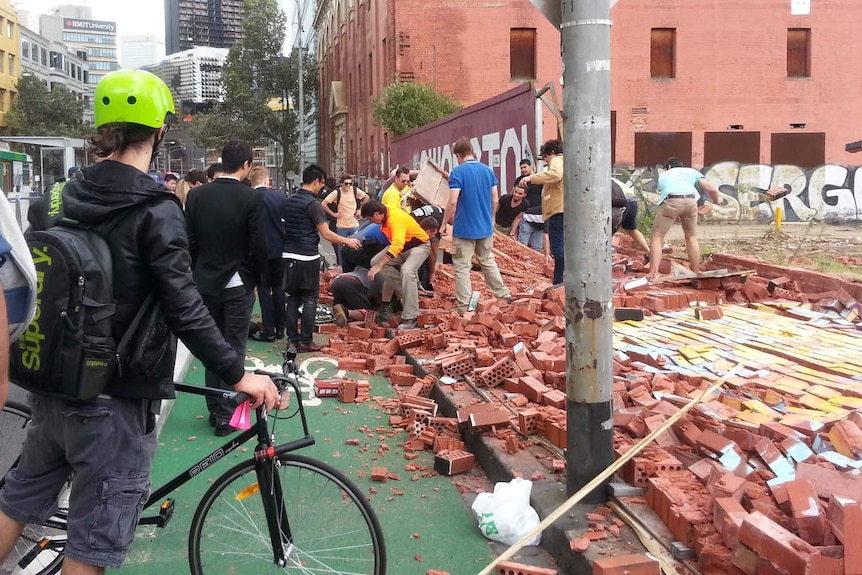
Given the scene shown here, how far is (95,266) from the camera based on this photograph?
262 cm

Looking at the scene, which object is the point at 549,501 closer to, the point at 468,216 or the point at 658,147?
the point at 468,216

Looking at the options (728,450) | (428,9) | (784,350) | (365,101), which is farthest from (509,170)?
(365,101)

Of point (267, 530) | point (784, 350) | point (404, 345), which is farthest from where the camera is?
point (404, 345)

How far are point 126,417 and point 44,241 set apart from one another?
2.11ft

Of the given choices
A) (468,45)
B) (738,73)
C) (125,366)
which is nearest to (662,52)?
(738,73)

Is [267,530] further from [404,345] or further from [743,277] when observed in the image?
[743,277]

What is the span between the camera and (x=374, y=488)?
505cm

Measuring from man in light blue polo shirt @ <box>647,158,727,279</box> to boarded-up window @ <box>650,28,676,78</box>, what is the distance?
891 inches

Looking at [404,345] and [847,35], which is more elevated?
[847,35]

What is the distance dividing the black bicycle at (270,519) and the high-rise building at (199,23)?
192 metres

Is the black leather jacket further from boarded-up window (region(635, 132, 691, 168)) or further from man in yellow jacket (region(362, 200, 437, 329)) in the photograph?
boarded-up window (region(635, 132, 691, 168))

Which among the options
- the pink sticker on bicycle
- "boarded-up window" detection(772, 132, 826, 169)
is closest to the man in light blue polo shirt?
the pink sticker on bicycle

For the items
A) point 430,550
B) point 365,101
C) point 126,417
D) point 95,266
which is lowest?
point 430,550

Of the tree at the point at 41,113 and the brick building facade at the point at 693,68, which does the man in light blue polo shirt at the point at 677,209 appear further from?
the tree at the point at 41,113
